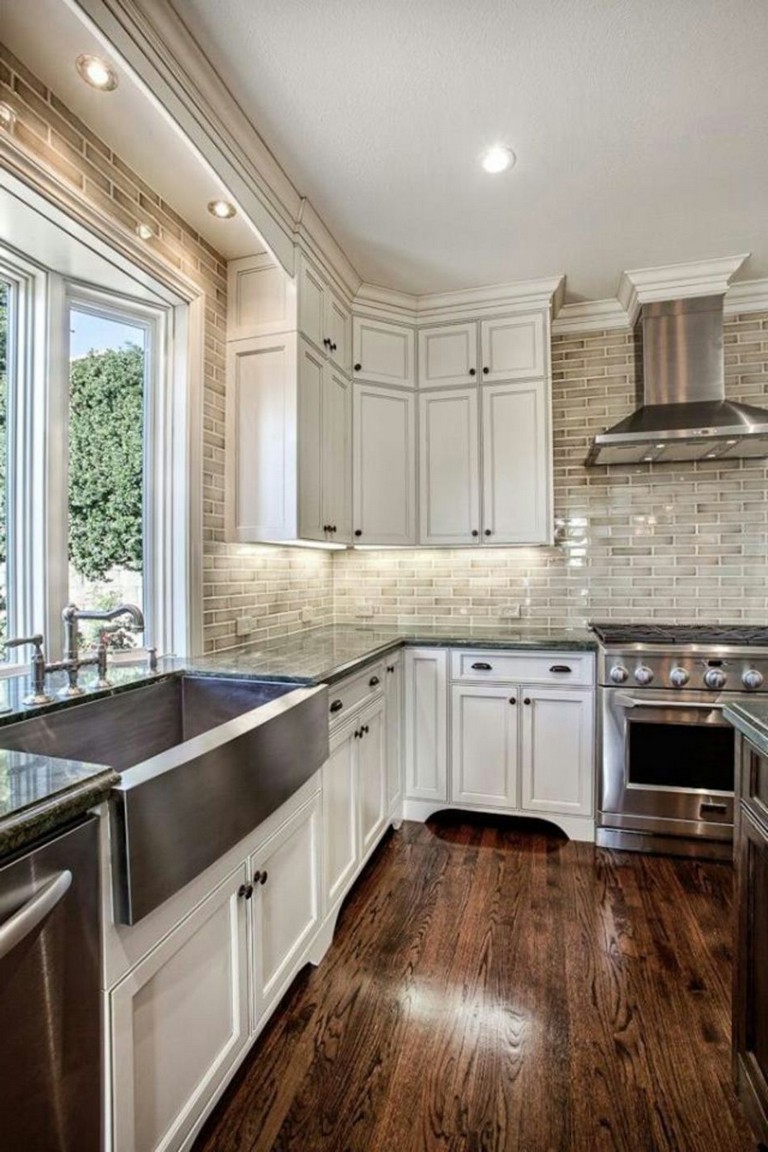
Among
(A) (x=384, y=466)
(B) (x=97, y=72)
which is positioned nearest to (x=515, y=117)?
(B) (x=97, y=72)

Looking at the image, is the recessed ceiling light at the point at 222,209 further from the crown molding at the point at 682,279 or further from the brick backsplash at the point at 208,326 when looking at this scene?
the crown molding at the point at 682,279

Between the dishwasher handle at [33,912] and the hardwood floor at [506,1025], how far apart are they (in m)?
0.92

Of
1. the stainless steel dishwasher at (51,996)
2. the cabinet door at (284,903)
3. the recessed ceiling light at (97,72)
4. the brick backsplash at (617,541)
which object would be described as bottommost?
the cabinet door at (284,903)

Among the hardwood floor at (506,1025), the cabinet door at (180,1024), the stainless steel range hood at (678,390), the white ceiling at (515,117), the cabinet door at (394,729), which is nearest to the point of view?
the cabinet door at (180,1024)

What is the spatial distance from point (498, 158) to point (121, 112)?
1278mm

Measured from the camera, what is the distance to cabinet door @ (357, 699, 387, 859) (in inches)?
86.4

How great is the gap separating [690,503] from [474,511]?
122cm

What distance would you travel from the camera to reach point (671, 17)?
150cm

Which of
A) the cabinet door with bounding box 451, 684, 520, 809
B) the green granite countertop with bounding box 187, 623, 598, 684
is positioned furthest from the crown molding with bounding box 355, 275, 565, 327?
the cabinet door with bounding box 451, 684, 520, 809

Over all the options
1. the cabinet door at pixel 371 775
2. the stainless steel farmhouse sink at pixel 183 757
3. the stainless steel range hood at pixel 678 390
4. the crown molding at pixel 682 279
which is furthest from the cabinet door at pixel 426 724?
the crown molding at pixel 682 279

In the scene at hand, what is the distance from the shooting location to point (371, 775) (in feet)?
7.66

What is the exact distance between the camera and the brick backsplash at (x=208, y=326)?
1.52 m

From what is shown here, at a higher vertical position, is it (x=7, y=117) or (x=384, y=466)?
(x=7, y=117)

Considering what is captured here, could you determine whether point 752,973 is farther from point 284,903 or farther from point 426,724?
point 426,724
